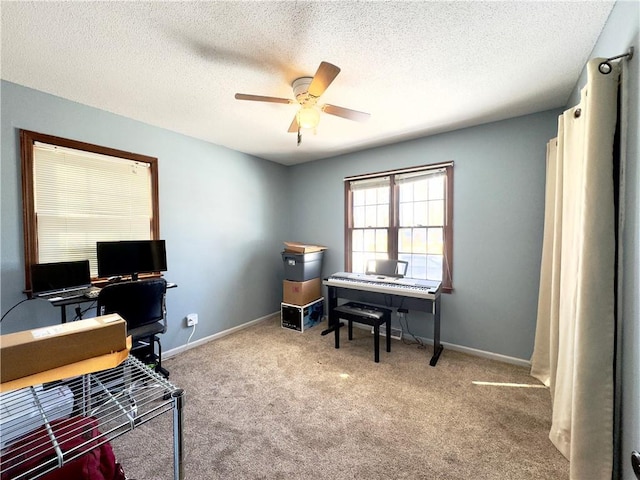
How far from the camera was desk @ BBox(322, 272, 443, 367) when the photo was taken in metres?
2.75

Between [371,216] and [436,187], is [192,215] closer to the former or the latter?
[371,216]

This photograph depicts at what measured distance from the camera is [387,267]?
3279 millimetres

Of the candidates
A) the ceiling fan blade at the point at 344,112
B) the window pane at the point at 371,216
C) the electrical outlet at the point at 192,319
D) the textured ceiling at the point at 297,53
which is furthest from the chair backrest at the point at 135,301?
the window pane at the point at 371,216

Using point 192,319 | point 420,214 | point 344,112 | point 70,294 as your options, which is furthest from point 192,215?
point 420,214

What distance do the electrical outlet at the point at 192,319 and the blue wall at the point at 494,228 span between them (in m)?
2.64

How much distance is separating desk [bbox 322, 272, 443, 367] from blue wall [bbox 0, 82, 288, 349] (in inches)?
50.5

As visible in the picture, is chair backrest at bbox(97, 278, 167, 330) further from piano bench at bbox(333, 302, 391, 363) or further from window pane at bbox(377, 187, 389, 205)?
window pane at bbox(377, 187, 389, 205)

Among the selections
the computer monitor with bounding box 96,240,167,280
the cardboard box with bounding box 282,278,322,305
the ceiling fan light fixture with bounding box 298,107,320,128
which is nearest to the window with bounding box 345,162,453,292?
the cardboard box with bounding box 282,278,322,305

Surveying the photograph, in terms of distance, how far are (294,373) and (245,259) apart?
183 centimetres

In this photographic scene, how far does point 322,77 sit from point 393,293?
2189mm

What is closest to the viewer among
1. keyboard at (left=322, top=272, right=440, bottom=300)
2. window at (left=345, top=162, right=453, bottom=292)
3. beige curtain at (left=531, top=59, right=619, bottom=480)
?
beige curtain at (left=531, top=59, right=619, bottom=480)

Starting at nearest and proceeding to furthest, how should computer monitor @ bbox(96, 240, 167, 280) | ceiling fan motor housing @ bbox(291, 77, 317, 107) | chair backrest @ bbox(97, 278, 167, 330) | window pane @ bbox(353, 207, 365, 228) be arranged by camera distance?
ceiling fan motor housing @ bbox(291, 77, 317, 107), chair backrest @ bbox(97, 278, 167, 330), computer monitor @ bbox(96, 240, 167, 280), window pane @ bbox(353, 207, 365, 228)

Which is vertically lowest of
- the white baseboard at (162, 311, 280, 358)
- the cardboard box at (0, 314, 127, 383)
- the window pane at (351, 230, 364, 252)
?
the white baseboard at (162, 311, 280, 358)

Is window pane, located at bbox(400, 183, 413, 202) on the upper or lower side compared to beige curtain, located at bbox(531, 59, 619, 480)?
upper
